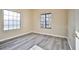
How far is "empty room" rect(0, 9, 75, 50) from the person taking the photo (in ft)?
4.05

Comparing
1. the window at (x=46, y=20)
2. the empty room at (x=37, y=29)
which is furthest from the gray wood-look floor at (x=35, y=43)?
the window at (x=46, y=20)

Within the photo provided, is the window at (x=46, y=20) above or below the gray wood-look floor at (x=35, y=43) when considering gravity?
above

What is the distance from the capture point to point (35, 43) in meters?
1.30

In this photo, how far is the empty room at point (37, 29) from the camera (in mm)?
1234

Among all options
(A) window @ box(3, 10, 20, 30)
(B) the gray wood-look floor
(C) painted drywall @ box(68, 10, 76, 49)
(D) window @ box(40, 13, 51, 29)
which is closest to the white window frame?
(A) window @ box(3, 10, 20, 30)

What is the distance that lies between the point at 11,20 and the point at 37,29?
0.46 metres

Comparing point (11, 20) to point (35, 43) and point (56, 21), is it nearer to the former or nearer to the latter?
point (35, 43)

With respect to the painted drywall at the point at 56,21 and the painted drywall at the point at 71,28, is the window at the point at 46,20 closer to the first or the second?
the painted drywall at the point at 56,21

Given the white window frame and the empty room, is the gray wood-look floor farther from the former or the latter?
the white window frame

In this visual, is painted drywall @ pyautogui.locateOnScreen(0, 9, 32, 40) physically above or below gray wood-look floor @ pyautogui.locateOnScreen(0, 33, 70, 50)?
above

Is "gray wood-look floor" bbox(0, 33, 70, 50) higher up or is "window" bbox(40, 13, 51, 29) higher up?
"window" bbox(40, 13, 51, 29)

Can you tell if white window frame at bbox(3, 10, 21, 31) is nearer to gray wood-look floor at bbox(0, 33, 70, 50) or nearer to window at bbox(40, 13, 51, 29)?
gray wood-look floor at bbox(0, 33, 70, 50)

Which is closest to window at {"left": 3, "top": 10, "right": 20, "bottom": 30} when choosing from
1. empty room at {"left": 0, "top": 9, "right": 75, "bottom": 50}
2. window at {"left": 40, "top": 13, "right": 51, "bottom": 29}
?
empty room at {"left": 0, "top": 9, "right": 75, "bottom": 50}
